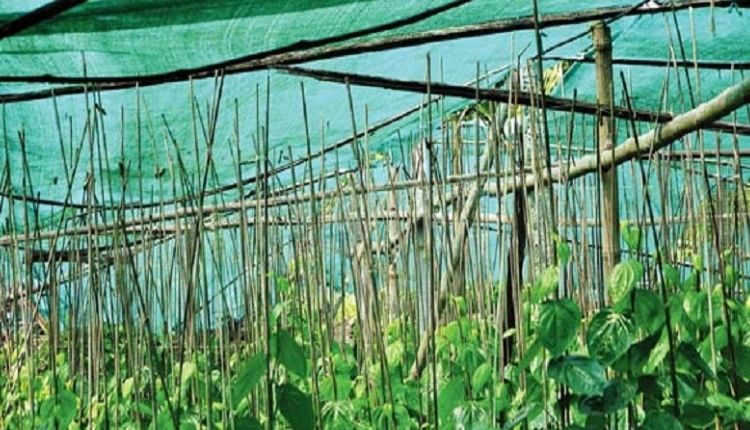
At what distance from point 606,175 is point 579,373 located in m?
0.65

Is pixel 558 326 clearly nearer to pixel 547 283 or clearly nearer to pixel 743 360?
pixel 547 283

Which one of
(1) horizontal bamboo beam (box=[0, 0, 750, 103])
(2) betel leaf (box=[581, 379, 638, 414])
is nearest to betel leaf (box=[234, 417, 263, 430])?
(2) betel leaf (box=[581, 379, 638, 414])

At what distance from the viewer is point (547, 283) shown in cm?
99

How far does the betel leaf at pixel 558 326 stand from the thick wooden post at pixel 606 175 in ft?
1.46

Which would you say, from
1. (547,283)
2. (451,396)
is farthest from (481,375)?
(547,283)

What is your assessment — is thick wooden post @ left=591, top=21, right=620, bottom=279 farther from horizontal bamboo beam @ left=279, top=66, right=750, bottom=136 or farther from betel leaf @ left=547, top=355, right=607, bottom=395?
betel leaf @ left=547, top=355, right=607, bottom=395

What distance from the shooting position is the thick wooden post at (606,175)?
152cm

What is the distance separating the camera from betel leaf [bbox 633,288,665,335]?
1020mm

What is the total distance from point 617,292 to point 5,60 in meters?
0.89

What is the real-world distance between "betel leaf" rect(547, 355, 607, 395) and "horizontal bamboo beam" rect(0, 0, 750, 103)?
20.2 inches

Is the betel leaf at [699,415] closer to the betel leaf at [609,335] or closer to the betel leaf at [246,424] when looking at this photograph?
the betel leaf at [609,335]

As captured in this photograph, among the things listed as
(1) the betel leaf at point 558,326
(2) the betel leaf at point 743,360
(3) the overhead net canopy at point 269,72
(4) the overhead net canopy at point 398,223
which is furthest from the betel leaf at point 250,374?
(2) the betel leaf at point 743,360

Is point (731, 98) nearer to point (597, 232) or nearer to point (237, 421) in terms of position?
point (597, 232)

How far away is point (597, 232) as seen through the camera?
5.36 feet
